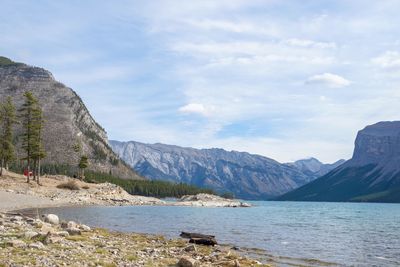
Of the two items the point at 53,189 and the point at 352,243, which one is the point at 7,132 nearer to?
the point at 53,189

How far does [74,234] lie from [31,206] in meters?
53.9

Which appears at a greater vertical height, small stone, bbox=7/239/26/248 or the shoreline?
small stone, bbox=7/239/26/248

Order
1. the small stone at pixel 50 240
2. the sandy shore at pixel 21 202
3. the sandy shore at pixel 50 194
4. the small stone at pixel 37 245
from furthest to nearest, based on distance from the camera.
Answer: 1. the sandy shore at pixel 50 194
2. the sandy shore at pixel 21 202
3. the small stone at pixel 50 240
4. the small stone at pixel 37 245

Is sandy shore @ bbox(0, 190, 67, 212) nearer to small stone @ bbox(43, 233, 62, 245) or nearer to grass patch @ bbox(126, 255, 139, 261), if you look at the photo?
small stone @ bbox(43, 233, 62, 245)

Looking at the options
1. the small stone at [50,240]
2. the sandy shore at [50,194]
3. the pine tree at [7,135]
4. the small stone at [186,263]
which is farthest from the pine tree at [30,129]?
the small stone at [186,263]

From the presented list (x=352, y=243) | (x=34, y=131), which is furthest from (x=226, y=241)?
(x=34, y=131)

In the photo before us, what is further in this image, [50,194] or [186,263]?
[50,194]

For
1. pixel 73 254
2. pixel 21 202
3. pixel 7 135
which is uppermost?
pixel 7 135

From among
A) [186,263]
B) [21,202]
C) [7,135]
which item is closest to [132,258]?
[186,263]

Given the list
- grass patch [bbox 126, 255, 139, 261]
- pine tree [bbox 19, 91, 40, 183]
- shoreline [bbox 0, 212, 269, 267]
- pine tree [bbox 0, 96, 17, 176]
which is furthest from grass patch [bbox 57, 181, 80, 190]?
grass patch [bbox 126, 255, 139, 261]

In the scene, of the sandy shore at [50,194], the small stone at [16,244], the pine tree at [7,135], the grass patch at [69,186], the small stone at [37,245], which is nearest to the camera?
the small stone at [37,245]

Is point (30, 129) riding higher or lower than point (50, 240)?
higher

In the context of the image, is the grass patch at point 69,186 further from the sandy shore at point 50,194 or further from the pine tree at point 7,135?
the pine tree at point 7,135

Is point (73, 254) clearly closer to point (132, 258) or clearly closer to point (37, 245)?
point (37, 245)
